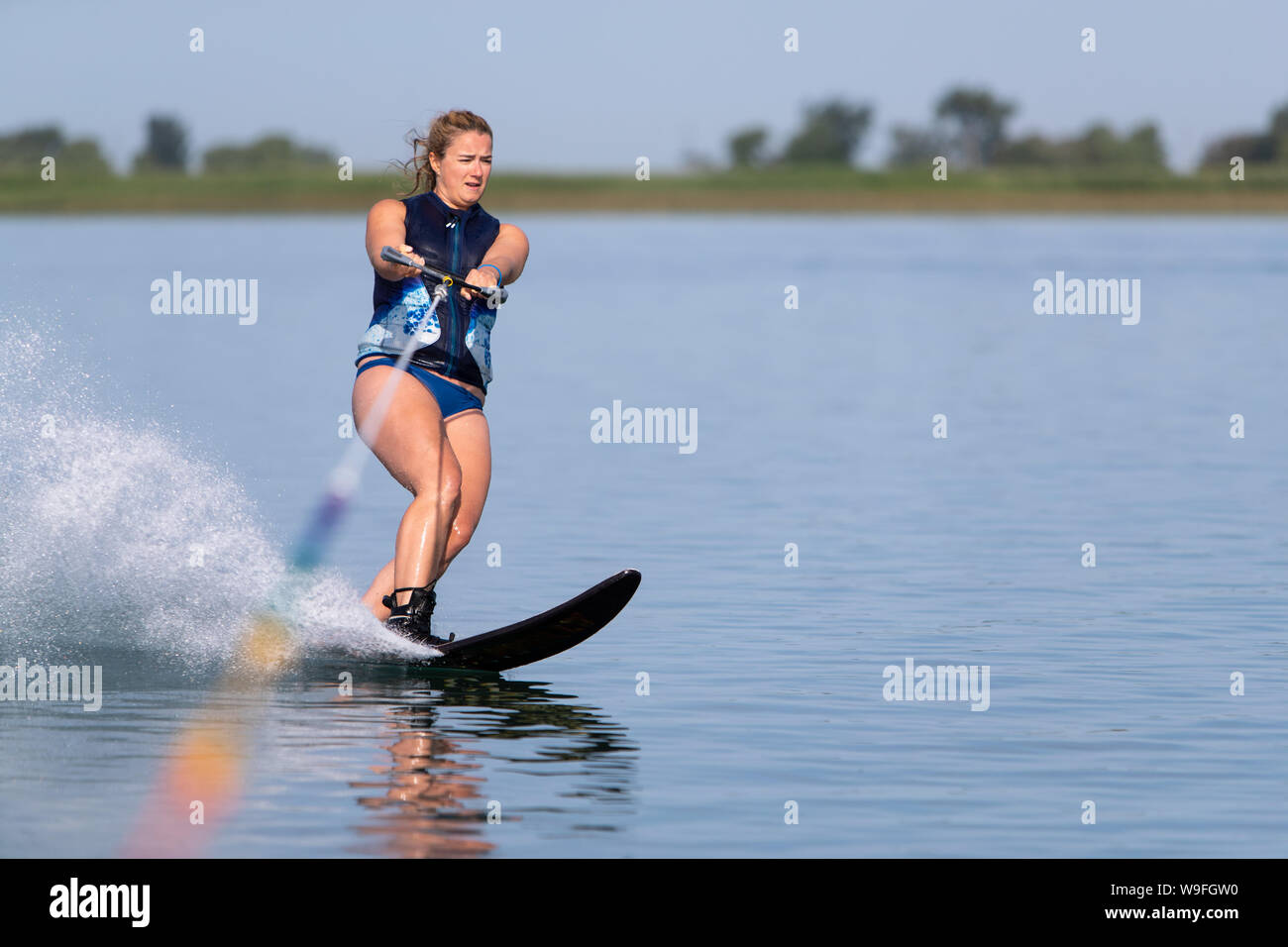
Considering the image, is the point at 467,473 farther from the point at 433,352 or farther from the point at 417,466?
the point at 433,352

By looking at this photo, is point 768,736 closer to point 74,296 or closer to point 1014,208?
point 74,296

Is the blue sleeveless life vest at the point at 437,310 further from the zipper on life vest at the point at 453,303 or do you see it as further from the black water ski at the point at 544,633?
the black water ski at the point at 544,633

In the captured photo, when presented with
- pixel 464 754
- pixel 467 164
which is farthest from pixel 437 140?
pixel 464 754

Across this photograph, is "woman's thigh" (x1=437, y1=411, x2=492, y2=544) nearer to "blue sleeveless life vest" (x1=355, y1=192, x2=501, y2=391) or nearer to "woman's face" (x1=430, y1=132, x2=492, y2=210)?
"blue sleeveless life vest" (x1=355, y1=192, x2=501, y2=391)

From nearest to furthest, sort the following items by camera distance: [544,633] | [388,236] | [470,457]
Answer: [388,236]
[470,457]
[544,633]

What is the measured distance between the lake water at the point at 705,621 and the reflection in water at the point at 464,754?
0.02 metres

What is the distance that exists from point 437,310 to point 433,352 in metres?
0.21

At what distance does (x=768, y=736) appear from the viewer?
10.0 m

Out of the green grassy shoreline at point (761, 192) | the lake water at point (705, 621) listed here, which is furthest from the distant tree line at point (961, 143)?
the lake water at point (705, 621)

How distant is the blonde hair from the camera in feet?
35.3

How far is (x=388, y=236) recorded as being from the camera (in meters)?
10.6

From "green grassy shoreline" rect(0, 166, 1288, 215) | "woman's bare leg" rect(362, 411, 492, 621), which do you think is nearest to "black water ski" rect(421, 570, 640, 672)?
"woman's bare leg" rect(362, 411, 492, 621)

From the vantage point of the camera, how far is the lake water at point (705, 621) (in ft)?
28.1
